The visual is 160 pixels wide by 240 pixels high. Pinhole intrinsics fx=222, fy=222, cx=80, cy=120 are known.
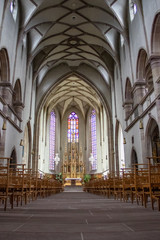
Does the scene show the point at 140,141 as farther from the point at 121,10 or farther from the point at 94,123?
the point at 94,123

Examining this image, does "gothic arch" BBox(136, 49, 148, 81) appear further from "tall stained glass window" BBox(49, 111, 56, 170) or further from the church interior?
"tall stained glass window" BBox(49, 111, 56, 170)

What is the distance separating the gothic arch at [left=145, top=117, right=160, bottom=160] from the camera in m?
12.5

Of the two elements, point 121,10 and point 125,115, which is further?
point 125,115

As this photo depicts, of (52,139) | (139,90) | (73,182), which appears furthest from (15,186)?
(52,139)

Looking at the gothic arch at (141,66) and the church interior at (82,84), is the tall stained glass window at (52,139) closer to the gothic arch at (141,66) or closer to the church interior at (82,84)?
the church interior at (82,84)

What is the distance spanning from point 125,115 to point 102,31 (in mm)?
6892

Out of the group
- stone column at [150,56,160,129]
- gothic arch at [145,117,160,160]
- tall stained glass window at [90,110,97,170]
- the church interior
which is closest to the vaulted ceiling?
the church interior

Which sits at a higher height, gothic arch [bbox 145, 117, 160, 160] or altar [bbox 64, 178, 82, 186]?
gothic arch [bbox 145, 117, 160, 160]

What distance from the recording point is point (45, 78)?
24547mm

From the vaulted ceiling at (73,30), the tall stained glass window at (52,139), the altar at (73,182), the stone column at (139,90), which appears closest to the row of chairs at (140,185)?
the stone column at (139,90)

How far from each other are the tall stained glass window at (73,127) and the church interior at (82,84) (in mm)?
5602

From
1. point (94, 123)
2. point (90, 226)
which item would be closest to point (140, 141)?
point (90, 226)

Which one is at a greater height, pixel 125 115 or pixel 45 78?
pixel 45 78

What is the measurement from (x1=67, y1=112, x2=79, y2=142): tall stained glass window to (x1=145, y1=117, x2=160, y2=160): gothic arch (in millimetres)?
21384
